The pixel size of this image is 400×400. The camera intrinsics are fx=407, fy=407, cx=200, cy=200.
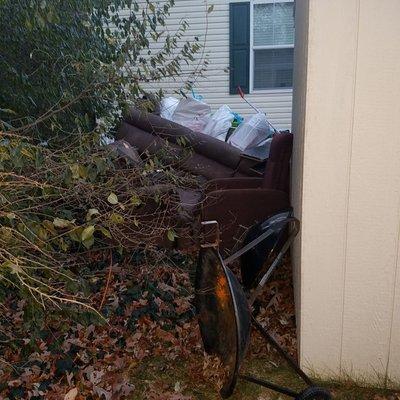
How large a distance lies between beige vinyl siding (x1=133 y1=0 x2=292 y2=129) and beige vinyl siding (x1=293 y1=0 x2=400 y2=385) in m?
5.93

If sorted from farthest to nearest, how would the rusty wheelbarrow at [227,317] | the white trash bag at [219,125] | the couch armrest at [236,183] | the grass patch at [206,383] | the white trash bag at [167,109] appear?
the white trash bag at [167,109], the white trash bag at [219,125], the couch armrest at [236,183], the grass patch at [206,383], the rusty wheelbarrow at [227,317]

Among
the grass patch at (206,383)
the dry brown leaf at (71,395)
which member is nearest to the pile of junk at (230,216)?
the grass patch at (206,383)

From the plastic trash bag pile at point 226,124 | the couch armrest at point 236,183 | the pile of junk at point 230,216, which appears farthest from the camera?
the plastic trash bag pile at point 226,124

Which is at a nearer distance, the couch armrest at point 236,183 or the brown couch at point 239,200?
the brown couch at point 239,200

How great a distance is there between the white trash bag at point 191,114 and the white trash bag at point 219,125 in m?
0.16

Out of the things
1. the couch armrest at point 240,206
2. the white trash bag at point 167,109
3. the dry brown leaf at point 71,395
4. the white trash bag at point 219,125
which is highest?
the white trash bag at point 167,109

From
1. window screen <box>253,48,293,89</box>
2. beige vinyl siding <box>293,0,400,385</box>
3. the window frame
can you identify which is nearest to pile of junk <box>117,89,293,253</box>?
beige vinyl siding <box>293,0,400,385</box>

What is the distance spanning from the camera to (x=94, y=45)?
166 inches

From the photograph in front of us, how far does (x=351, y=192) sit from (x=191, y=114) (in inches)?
181

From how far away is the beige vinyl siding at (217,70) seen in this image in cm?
780

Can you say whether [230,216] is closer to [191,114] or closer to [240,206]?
[240,206]

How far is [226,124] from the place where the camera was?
6.11 m

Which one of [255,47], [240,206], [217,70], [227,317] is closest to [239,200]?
[240,206]

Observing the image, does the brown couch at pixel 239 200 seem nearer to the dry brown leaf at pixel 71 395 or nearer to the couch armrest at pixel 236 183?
the couch armrest at pixel 236 183
